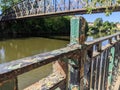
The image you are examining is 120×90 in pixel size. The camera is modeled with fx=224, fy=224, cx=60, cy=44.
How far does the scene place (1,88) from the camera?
62 cm

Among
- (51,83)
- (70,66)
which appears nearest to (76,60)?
(70,66)

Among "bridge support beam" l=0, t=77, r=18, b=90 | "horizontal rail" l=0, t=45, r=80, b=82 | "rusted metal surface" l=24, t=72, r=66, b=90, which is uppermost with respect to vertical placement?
"horizontal rail" l=0, t=45, r=80, b=82

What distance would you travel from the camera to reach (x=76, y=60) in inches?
41.8

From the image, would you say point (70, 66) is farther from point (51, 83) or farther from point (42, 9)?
point (42, 9)

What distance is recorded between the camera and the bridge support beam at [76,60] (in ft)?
3.42

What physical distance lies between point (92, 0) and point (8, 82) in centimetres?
222

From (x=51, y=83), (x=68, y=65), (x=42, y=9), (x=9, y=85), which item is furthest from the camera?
(x=42, y=9)

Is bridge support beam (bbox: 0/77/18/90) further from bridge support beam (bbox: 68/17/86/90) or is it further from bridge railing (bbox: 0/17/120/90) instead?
bridge support beam (bbox: 68/17/86/90)

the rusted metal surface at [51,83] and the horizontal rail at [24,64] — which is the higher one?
the horizontal rail at [24,64]

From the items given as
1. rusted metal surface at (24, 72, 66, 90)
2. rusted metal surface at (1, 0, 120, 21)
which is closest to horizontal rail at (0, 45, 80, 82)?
rusted metal surface at (24, 72, 66, 90)

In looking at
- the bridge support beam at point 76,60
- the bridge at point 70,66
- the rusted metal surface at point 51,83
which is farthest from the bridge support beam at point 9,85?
the bridge support beam at point 76,60

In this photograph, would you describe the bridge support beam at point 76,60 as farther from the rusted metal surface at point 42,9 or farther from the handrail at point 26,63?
the rusted metal surface at point 42,9

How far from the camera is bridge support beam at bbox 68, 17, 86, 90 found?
3.42 feet

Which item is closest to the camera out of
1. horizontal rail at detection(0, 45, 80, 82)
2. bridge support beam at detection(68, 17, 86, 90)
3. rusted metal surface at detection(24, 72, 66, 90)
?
horizontal rail at detection(0, 45, 80, 82)
